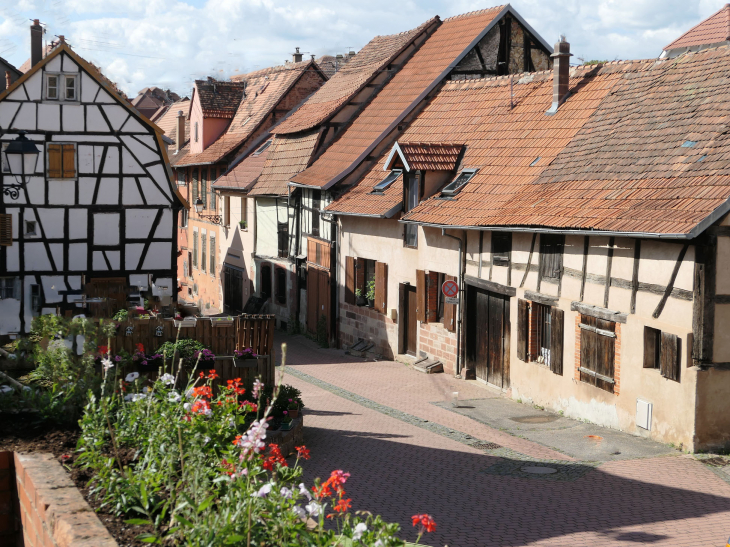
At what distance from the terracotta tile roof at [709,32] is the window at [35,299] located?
2528 cm

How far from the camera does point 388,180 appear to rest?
80.9 feet

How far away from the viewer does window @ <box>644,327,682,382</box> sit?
1306cm

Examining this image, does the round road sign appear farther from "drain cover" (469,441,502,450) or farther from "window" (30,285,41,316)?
"window" (30,285,41,316)

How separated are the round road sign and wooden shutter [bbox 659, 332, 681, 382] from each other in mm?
6955

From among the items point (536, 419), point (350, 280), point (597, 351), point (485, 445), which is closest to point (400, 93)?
point (350, 280)

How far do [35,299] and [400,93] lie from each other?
12408 millimetres

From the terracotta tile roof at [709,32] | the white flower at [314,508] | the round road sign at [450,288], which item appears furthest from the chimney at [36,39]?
the white flower at [314,508]

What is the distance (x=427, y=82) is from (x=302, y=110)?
26.6 feet

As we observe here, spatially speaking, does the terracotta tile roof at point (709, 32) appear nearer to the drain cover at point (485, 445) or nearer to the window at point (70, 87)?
the window at point (70, 87)

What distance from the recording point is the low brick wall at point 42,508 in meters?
4.55

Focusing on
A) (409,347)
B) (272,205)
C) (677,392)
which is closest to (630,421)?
(677,392)

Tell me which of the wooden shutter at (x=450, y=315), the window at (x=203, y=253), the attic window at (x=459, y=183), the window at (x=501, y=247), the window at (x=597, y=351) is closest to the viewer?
the window at (x=597, y=351)

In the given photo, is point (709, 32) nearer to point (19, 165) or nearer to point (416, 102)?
point (416, 102)

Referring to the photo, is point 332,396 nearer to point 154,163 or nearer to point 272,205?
point 154,163
